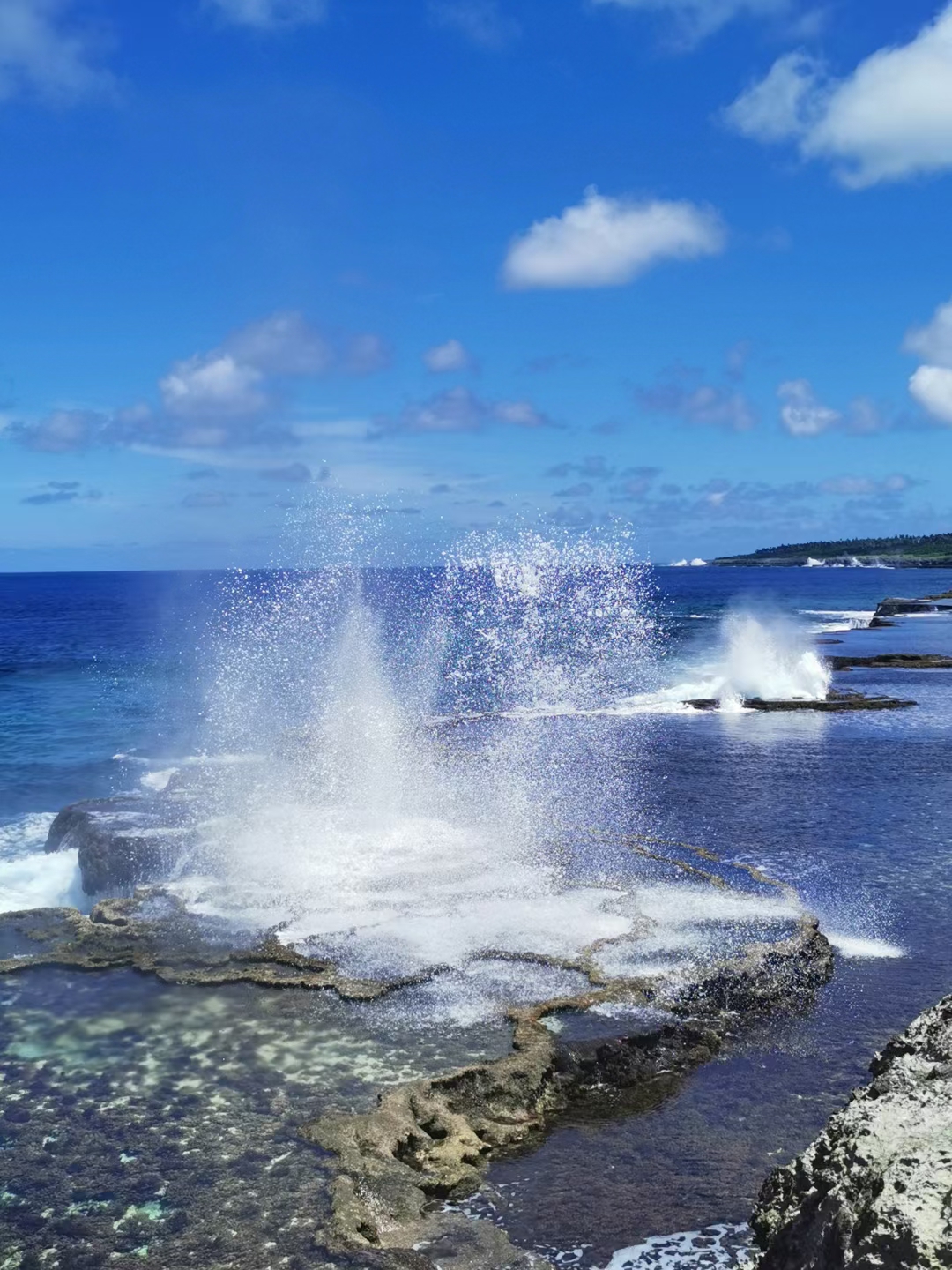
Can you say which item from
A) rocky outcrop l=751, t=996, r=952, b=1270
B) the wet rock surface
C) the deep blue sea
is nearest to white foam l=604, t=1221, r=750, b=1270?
Result: the deep blue sea

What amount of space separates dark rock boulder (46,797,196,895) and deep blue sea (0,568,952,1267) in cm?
117

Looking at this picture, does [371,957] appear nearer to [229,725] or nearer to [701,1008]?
[701,1008]

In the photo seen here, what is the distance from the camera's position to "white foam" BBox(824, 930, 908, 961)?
749 inches

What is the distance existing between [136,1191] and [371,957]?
6909 millimetres

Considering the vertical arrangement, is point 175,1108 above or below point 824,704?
below

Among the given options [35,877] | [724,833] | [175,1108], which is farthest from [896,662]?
[175,1108]

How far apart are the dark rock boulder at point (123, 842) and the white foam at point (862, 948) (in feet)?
47.7

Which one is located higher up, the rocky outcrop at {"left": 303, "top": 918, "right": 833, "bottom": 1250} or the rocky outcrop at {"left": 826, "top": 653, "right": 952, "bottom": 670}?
the rocky outcrop at {"left": 826, "top": 653, "right": 952, "bottom": 670}

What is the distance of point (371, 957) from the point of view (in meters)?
18.7

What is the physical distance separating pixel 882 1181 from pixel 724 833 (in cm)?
2117

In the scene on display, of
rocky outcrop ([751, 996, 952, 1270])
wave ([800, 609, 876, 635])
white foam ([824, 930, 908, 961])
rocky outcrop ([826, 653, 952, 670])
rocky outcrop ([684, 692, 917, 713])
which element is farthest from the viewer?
wave ([800, 609, 876, 635])

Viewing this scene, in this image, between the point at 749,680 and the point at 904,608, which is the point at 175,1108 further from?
the point at 904,608

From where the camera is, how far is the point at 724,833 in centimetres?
2764

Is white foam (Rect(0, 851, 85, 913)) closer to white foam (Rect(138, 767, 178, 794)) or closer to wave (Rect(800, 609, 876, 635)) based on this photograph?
white foam (Rect(138, 767, 178, 794))
